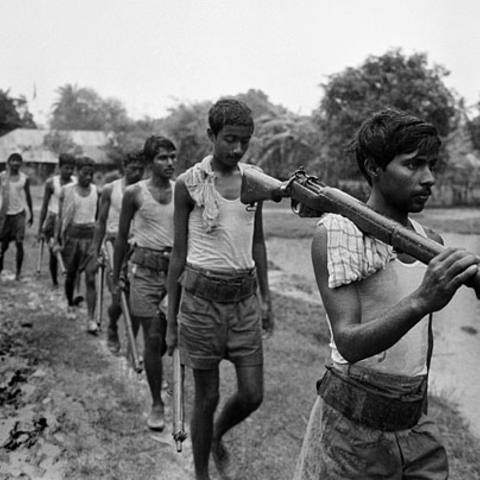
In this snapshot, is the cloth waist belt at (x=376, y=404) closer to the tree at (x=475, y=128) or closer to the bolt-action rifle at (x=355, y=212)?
the bolt-action rifle at (x=355, y=212)

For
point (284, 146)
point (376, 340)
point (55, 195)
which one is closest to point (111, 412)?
point (376, 340)

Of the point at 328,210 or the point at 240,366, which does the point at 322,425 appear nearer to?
the point at 328,210

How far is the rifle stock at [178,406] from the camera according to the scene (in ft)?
9.96

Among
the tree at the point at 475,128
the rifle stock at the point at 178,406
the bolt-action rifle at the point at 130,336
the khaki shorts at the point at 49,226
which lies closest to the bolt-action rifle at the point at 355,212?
the rifle stock at the point at 178,406

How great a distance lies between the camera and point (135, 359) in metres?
4.85

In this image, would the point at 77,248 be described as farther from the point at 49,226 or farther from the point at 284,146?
the point at 284,146

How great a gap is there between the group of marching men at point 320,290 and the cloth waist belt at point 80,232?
1.55ft

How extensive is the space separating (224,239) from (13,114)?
44328mm

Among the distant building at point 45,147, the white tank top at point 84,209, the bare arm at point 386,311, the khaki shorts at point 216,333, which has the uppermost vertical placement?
the bare arm at point 386,311

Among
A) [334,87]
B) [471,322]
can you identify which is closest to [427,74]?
[334,87]

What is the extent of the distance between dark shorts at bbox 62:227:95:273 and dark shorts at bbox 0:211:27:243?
2098 mm

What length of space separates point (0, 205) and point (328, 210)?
7.53m

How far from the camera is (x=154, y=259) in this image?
434 cm

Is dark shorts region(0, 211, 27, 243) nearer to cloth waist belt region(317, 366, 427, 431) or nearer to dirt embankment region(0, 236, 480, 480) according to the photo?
dirt embankment region(0, 236, 480, 480)
